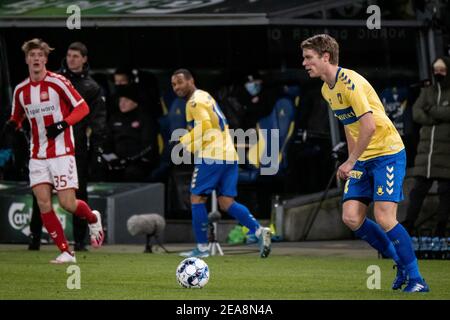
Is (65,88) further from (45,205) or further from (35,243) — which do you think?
(35,243)

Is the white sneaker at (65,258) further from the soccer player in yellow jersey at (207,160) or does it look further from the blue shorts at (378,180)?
the blue shorts at (378,180)

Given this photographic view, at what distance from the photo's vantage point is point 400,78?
1867 cm

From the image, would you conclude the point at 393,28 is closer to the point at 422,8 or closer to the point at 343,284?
the point at 422,8

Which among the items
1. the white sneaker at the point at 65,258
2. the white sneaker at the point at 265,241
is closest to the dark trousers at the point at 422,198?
the white sneaker at the point at 265,241

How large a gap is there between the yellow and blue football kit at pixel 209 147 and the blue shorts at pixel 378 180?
4.38 meters

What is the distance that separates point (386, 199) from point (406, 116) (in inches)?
325

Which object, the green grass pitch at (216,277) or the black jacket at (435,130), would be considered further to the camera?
the black jacket at (435,130)

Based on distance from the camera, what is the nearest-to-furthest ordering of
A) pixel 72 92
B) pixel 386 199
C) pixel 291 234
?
pixel 386 199 < pixel 72 92 < pixel 291 234

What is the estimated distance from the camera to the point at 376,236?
1123 centimetres

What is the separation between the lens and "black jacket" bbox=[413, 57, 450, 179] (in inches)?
624

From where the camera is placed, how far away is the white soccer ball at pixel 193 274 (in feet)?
35.7

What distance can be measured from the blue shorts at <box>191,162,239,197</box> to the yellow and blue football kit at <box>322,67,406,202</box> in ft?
14.8

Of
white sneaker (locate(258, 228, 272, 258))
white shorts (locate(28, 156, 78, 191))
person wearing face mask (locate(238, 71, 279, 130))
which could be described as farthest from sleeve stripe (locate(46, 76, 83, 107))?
person wearing face mask (locate(238, 71, 279, 130))
